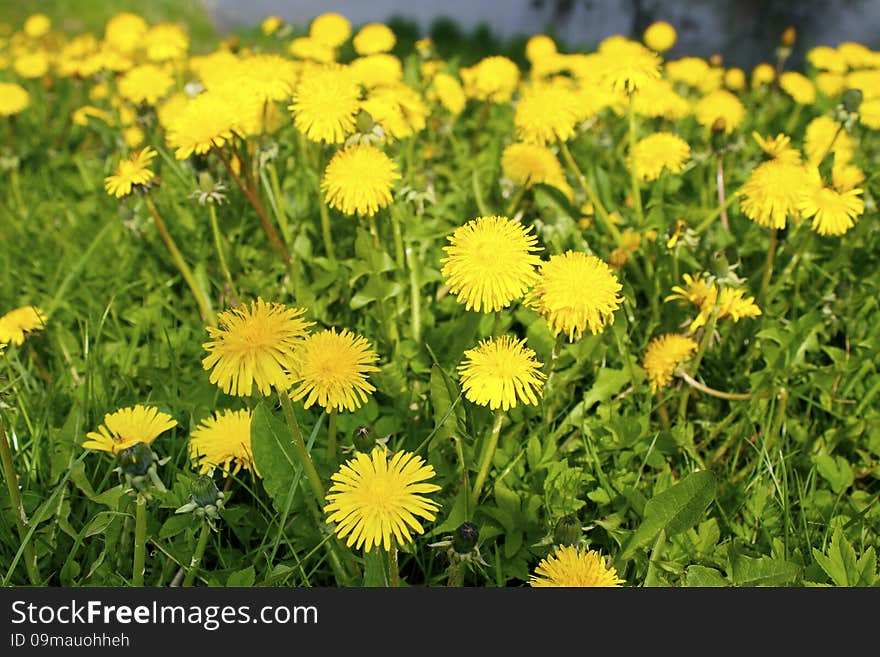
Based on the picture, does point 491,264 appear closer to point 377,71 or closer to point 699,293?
point 699,293

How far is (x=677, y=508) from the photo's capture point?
47.5 inches

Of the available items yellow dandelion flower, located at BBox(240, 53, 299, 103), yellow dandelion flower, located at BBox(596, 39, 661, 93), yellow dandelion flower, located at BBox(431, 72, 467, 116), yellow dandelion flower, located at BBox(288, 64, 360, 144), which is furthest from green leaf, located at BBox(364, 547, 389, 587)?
yellow dandelion flower, located at BBox(431, 72, 467, 116)

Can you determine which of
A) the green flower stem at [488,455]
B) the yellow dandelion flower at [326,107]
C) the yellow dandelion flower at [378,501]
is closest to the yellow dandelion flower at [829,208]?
the green flower stem at [488,455]

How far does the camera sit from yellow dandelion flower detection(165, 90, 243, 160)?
5.12 feet

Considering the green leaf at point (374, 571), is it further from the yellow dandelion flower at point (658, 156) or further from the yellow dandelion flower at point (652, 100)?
the yellow dandelion flower at point (652, 100)

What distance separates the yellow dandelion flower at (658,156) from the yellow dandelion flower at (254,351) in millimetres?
1283

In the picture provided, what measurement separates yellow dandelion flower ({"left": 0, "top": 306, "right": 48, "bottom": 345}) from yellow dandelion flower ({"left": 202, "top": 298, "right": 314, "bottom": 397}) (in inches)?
34.5

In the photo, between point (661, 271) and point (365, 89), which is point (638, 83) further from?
point (365, 89)

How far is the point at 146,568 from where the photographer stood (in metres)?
1.32

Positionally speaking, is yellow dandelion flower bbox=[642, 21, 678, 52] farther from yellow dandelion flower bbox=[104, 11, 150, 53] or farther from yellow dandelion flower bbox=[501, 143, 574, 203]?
yellow dandelion flower bbox=[104, 11, 150, 53]

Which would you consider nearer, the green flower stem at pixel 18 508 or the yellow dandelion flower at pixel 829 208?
the green flower stem at pixel 18 508

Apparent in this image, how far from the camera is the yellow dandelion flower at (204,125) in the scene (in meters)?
1.56

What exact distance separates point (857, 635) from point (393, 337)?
1.04m

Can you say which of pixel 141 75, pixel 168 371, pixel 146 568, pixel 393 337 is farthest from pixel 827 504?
pixel 141 75
